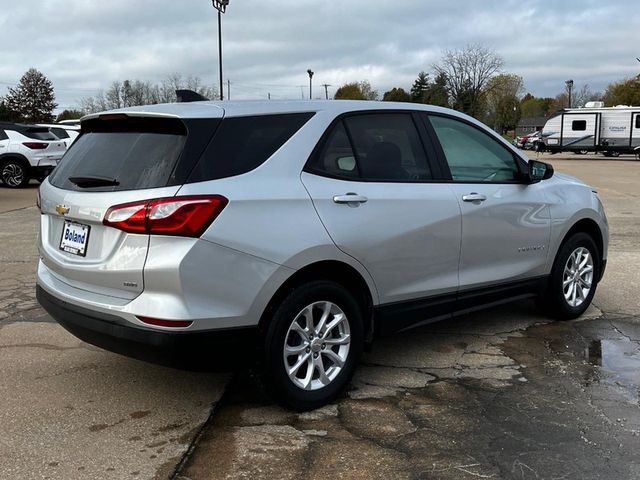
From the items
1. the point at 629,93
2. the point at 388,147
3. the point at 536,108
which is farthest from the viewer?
the point at 536,108

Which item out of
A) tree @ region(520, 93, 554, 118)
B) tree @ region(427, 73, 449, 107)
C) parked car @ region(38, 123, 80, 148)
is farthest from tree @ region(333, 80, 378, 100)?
parked car @ region(38, 123, 80, 148)

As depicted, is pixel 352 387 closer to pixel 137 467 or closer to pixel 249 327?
pixel 249 327

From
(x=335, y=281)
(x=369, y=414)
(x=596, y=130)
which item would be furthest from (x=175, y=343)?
(x=596, y=130)

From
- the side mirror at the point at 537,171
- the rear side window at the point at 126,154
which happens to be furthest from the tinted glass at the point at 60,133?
the side mirror at the point at 537,171

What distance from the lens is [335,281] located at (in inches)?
147

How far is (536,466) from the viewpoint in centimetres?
309

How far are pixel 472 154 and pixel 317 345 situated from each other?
1954 mm

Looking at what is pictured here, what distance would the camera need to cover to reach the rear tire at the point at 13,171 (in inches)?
700

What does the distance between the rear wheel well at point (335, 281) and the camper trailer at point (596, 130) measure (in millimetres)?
37122

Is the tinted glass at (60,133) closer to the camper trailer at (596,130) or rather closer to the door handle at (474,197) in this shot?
the door handle at (474,197)

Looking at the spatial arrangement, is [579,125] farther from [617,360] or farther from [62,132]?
[617,360]

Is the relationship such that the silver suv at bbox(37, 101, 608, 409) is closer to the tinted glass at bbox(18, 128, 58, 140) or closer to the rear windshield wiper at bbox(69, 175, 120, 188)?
the rear windshield wiper at bbox(69, 175, 120, 188)

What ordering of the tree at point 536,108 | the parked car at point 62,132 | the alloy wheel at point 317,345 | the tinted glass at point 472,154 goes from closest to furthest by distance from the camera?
the alloy wheel at point 317,345, the tinted glass at point 472,154, the parked car at point 62,132, the tree at point 536,108

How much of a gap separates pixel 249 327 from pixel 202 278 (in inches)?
15.0
